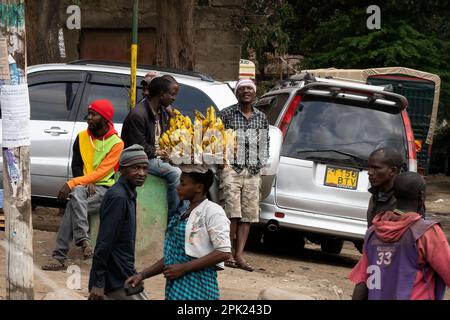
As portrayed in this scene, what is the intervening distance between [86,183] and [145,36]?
9377 mm

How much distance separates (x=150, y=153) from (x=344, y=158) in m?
2.32

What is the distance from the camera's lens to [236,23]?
18.7 metres

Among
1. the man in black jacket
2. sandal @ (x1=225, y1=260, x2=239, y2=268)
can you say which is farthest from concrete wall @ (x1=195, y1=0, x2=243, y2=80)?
the man in black jacket

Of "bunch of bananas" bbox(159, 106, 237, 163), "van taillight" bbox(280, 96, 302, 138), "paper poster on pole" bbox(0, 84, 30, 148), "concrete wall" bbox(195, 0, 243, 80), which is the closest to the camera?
"paper poster on pole" bbox(0, 84, 30, 148)

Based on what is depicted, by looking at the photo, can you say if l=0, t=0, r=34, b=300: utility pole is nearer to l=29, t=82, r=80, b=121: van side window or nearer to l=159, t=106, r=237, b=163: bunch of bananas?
l=159, t=106, r=237, b=163: bunch of bananas

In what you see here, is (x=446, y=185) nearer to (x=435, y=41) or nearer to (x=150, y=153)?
(x=435, y=41)

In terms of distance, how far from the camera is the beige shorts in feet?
32.2

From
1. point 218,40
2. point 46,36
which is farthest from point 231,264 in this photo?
point 218,40

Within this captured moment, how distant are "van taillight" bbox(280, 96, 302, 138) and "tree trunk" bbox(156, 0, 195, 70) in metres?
3.97

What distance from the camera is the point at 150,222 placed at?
9570 millimetres

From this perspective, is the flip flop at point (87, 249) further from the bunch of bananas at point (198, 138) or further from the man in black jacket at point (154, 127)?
the bunch of bananas at point (198, 138)

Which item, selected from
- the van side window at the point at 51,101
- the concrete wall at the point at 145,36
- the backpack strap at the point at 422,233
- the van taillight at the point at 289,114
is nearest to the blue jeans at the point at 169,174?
the van side window at the point at 51,101

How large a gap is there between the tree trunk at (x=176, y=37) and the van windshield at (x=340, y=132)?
Answer: 13.2 feet
